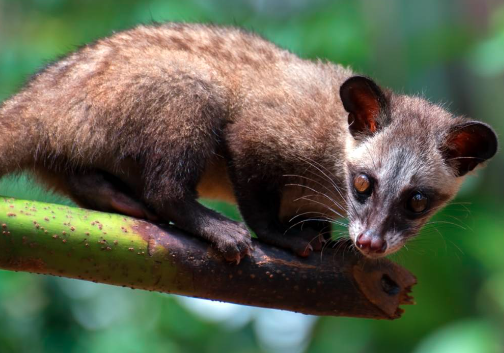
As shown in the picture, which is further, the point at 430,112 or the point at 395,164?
the point at 430,112

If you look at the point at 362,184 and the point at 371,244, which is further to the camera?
the point at 362,184

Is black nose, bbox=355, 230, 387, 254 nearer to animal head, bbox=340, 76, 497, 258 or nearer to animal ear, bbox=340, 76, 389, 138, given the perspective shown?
animal head, bbox=340, 76, 497, 258

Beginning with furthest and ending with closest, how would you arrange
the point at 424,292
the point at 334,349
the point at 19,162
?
the point at 334,349 → the point at 424,292 → the point at 19,162

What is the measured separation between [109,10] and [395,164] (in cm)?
527

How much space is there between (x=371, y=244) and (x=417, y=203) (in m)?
0.56

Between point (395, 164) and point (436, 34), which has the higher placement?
point (436, 34)

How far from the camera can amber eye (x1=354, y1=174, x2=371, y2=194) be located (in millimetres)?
4805

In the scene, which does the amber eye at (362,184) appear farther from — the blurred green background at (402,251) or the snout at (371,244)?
the blurred green background at (402,251)

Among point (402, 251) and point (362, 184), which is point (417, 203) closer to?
point (362, 184)

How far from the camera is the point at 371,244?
4.39 metres

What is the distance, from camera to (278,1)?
29.5ft

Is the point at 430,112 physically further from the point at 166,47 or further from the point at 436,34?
the point at 436,34

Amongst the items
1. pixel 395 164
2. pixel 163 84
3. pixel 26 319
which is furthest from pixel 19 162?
pixel 26 319

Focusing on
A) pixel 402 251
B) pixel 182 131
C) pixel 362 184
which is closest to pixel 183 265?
pixel 182 131
